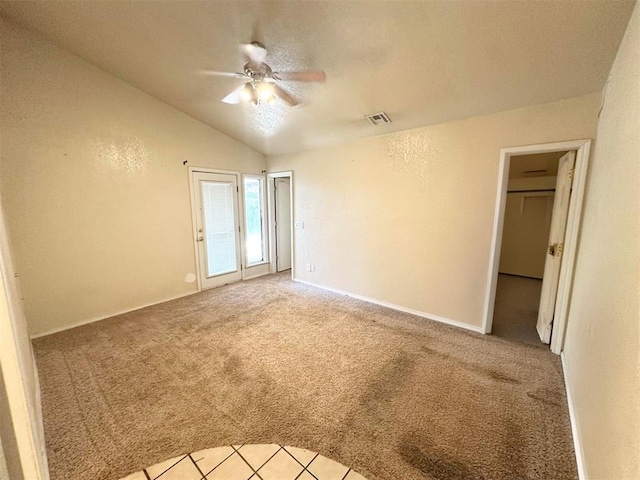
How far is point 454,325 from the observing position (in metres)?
3.10

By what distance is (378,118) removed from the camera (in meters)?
3.05

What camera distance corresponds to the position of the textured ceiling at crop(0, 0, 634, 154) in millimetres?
1684

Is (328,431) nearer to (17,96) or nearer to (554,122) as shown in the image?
(554,122)

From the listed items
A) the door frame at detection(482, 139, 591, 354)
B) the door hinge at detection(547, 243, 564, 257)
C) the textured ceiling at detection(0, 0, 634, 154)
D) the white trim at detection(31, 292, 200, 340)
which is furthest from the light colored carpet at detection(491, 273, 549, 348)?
the white trim at detection(31, 292, 200, 340)

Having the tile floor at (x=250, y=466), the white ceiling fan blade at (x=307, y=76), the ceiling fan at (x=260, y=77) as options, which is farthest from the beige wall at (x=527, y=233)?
the tile floor at (x=250, y=466)

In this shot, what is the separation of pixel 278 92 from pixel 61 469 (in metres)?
2.98

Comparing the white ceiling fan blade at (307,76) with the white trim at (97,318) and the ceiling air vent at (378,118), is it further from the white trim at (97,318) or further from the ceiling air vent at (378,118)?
the white trim at (97,318)

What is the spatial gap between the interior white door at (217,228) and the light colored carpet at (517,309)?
4.10 meters

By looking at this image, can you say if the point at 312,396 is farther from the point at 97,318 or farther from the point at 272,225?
the point at 272,225

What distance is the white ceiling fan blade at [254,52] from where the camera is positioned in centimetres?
209

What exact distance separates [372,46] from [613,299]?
7.43 feet

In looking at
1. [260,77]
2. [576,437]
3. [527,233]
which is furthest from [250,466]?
[527,233]

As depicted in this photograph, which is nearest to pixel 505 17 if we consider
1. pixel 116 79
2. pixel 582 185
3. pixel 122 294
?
pixel 582 185

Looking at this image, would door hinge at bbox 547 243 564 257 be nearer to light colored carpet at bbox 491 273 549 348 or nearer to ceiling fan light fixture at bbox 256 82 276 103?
light colored carpet at bbox 491 273 549 348
